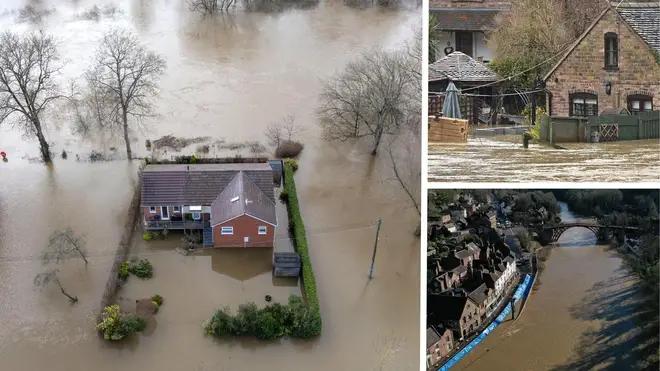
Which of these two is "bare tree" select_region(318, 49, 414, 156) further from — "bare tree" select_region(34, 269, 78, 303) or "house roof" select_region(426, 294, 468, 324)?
"house roof" select_region(426, 294, 468, 324)

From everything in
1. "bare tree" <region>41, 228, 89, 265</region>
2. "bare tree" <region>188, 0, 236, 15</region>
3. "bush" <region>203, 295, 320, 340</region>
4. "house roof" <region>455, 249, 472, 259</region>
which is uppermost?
"bare tree" <region>188, 0, 236, 15</region>

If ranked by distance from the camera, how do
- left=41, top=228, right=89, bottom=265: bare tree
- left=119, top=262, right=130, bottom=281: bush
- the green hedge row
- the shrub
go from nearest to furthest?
the green hedge row → the shrub → left=119, top=262, right=130, bottom=281: bush → left=41, top=228, right=89, bottom=265: bare tree

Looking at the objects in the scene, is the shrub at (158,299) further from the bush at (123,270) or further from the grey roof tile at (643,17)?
the grey roof tile at (643,17)

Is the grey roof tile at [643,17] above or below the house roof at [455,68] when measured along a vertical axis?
above

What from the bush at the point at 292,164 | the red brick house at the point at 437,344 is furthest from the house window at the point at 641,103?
the bush at the point at 292,164

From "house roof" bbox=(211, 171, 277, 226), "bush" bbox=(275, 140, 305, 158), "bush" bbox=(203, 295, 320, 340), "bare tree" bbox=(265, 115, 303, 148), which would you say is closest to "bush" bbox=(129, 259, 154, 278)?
"house roof" bbox=(211, 171, 277, 226)

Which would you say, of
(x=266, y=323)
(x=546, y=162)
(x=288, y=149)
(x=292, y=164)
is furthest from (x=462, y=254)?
(x=288, y=149)

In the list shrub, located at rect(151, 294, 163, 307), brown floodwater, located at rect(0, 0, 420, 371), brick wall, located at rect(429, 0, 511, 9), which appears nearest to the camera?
brick wall, located at rect(429, 0, 511, 9)

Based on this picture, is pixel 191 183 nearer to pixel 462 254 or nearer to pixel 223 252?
pixel 223 252
